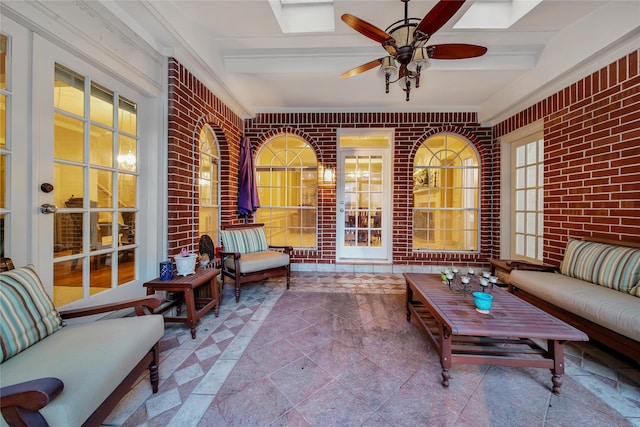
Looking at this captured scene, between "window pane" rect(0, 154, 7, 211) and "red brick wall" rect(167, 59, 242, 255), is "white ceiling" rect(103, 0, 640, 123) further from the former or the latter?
"window pane" rect(0, 154, 7, 211)

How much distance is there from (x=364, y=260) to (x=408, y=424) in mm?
3129

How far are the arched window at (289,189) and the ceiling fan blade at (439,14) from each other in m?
2.78

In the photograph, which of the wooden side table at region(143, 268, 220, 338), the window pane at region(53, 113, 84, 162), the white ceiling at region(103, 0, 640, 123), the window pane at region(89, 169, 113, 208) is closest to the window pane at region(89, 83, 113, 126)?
the window pane at region(53, 113, 84, 162)

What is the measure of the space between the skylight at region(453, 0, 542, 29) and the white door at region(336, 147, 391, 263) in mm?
2088

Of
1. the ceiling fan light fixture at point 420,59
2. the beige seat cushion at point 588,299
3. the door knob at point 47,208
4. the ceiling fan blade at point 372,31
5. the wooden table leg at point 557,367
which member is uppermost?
the ceiling fan blade at point 372,31

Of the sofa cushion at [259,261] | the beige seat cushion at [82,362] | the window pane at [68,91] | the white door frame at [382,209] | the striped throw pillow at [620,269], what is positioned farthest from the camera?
the white door frame at [382,209]

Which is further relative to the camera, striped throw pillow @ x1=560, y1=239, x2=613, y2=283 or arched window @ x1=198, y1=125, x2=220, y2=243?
arched window @ x1=198, y1=125, x2=220, y2=243

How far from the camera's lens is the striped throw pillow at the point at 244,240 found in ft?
11.0

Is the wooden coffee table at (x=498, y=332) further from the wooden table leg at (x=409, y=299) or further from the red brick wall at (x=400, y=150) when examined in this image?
the red brick wall at (x=400, y=150)

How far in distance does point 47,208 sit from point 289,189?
312 centimetres

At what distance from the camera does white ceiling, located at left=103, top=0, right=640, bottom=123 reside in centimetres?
214

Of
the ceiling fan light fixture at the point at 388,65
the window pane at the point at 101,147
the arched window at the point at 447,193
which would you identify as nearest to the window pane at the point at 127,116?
the window pane at the point at 101,147

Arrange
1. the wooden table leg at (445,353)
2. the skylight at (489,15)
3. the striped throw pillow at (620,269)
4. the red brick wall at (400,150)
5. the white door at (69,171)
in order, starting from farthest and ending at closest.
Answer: the red brick wall at (400,150), the skylight at (489,15), the striped throw pillow at (620,269), the wooden table leg at (445,353), the white door at (69,171)

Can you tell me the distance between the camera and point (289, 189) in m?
4.42
